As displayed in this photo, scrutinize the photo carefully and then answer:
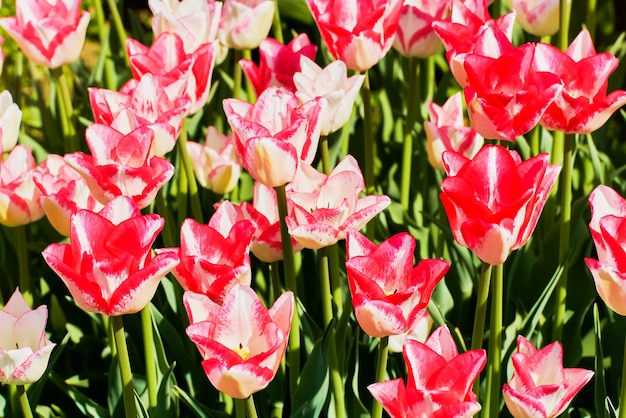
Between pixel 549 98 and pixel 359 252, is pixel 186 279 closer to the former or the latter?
pixel 359 252

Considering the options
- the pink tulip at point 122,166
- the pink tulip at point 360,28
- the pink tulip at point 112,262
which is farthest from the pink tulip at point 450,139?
the pink tulip at point 112,262

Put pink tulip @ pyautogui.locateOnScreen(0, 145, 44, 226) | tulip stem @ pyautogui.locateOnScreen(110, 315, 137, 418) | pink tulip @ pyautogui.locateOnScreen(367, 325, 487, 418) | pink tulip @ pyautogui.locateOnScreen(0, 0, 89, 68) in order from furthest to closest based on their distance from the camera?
pink tulip @ pyautogui.locateOnScreen(0, 0, 89, 68) → pink tulip @ pyautogui.locateOnScreen(0, 145, 44, 226) → tulip stem @ pyautogui.locateOnScreen(110, 315, 137, 418) → pink tulip @ pyautogui.locateOnScreen(367, 325, 487, 418)

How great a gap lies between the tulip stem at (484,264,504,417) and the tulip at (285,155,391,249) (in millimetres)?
169

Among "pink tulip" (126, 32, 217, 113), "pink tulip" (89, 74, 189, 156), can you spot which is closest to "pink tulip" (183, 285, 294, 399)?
"pink tulip" (89, 74, 189, 156)

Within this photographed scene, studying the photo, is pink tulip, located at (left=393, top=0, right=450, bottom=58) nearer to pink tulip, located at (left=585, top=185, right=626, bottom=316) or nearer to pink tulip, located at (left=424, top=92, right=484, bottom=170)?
pink tulip, located at (left=424, top=92, right=484, bottom=170)

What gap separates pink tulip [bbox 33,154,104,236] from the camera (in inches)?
55.4

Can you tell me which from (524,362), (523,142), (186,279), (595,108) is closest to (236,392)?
(186,279)

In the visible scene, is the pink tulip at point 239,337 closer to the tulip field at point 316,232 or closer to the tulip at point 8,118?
the tulip field at point 316,232

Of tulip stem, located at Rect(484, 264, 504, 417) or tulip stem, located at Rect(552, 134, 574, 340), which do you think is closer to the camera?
tulip stem, located at Rect(484, 264, 504, 417)

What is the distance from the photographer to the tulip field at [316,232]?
1097mm

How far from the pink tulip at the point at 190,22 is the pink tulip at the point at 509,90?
504 mm

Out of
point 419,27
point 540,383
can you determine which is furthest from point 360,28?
point 540,383

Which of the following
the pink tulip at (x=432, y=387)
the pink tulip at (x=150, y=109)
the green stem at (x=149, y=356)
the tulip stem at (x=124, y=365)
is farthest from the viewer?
the pink tulip at (x=150, y=109)

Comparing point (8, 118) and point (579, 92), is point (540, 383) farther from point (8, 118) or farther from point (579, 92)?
point (8, 118)
